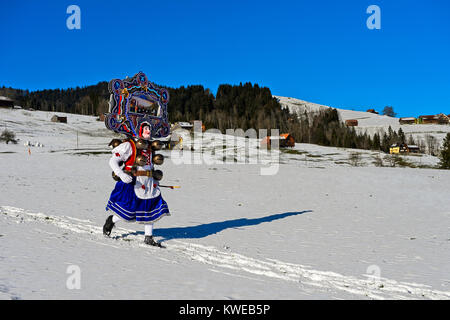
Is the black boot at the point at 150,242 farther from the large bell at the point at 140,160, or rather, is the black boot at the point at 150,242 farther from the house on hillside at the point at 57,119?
the house on hillside at the point at 57,119

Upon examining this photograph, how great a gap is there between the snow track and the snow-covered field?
25 millimetres

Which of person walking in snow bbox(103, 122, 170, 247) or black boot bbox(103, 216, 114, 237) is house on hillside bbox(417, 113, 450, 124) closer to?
person walking in snow bbox(103, 122, 170, 247)

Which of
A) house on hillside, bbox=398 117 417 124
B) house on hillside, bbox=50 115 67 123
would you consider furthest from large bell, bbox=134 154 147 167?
house on hillside, bbox=398 117 417 124

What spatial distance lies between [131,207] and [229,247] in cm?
288

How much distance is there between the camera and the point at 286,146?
304 ft

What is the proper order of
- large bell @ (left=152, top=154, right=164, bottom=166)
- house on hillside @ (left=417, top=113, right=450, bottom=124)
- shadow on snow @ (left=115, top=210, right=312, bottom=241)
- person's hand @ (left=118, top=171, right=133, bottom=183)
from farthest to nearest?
house on hillside @ (left=417, top=113, right=450, bottom=124) → shadow on snow @ (left=115, top=210, right=312, bottom=241) → large bell @ (left=152, top=154, right=164, bottom=166) → person's hand @ (left=118, top=171, right=133, bottom=183)

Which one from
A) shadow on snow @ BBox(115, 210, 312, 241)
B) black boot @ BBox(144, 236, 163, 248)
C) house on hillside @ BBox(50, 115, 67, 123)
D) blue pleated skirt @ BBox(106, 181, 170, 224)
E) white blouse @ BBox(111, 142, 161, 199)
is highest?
house on hillside @ BBox(50, 115, 67, 123)

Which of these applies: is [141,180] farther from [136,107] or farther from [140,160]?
[136,107]

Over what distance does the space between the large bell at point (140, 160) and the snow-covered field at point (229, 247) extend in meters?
2.08

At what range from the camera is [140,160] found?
9.12 metres

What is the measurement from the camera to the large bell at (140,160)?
9135 millimetres

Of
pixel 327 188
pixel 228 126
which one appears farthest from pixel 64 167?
pixel 228 126

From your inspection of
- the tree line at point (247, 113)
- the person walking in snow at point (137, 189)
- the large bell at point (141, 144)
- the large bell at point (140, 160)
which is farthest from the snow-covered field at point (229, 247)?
the tree line at point (247, 113)

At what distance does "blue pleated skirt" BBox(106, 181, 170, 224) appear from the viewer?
9195mm
